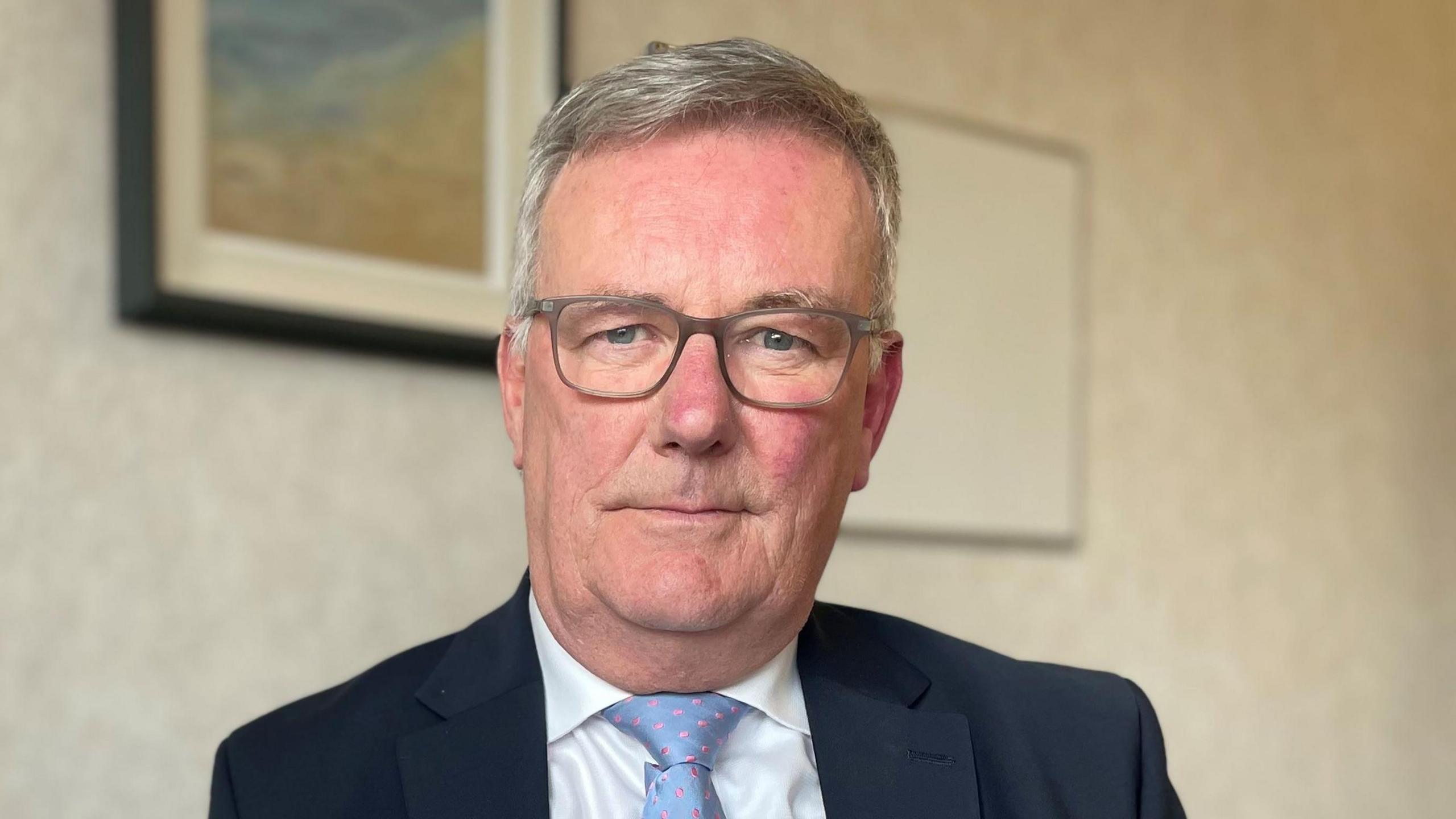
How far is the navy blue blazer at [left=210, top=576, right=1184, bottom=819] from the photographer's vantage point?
1.42 m

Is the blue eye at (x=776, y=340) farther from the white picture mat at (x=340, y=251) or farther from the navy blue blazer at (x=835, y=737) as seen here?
the white picture mat at (x=340, y=251)

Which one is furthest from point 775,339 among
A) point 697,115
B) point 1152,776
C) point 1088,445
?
point 1088,445

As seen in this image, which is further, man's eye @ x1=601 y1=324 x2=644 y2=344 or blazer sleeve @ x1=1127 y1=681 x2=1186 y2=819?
blazer sleeve @ x1=1127 y1=681 x2=1186 y2=819

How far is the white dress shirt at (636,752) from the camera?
1.46m

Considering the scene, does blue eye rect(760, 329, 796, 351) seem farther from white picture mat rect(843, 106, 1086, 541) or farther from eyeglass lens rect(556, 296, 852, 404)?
white picture mat rect(843, 106, 1086, 541)

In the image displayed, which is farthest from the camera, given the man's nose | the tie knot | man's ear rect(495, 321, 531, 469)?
man's ear rect(495, 321, 531, 469)

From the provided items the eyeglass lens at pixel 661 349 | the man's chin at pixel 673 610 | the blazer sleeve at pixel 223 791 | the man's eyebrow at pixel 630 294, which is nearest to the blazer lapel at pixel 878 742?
the man's chin at pixel 673 610

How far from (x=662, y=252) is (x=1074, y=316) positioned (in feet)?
6.76

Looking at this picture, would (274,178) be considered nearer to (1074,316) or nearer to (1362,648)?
(1074,316)

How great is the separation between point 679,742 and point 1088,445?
2.08 meters

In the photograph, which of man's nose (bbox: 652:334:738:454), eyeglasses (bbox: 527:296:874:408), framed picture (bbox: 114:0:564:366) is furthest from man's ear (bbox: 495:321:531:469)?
framed picture (bbox: 114:0:564:366)

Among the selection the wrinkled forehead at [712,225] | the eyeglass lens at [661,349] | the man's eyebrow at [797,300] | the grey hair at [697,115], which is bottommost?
the eyeglass lens at [661,349]

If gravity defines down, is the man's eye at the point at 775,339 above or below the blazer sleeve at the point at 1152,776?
above

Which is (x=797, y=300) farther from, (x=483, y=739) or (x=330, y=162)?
(x=330, y=162)
